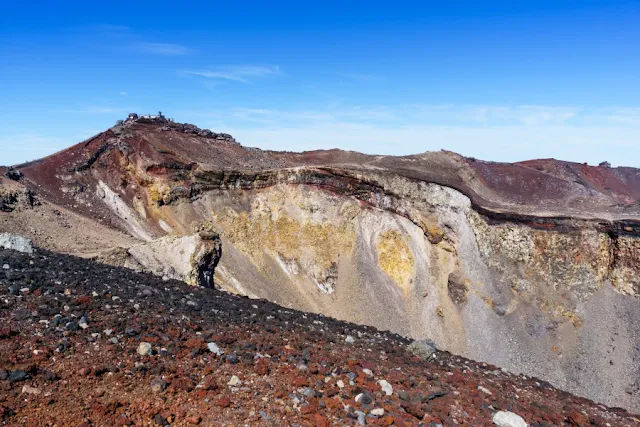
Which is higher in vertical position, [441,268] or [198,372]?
[198,372]

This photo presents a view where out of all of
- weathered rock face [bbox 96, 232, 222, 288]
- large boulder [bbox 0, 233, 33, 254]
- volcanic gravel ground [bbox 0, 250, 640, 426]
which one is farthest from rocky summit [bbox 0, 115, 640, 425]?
large boulder [bbox 0, 233, 33, 254]

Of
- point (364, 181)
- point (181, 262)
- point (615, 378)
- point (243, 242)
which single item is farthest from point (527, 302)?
point (181, 262)

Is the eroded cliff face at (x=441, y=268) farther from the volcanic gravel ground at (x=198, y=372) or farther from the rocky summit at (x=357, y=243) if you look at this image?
the volcanic gravel ground at (x=198, y=372)

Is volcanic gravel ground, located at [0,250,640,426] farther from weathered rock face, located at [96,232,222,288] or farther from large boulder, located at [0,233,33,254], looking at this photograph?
weathered rock face, located at [96,232,222,288]

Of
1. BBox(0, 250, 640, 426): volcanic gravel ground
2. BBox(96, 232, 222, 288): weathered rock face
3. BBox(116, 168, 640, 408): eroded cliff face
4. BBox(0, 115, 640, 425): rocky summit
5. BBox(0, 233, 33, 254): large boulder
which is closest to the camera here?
BBox(0, 250, 640, 426): volcanic gravel ground

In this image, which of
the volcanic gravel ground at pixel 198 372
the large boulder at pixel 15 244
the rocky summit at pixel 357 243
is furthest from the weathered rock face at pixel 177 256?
the volcanic gravel ground at pixel 198 372

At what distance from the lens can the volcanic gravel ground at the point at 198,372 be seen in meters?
6.19

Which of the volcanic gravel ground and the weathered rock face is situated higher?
the volcanic gravel ground

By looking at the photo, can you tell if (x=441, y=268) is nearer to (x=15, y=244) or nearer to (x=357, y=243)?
(x=357, y=243)

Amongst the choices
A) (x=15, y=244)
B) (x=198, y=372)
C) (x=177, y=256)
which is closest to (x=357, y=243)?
(x=177, y=256)

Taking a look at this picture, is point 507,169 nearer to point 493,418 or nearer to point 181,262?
point 181,262

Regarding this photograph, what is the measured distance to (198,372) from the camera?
736 centimetres

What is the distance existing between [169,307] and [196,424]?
5.02 metres

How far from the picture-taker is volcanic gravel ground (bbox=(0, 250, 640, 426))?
619cm
